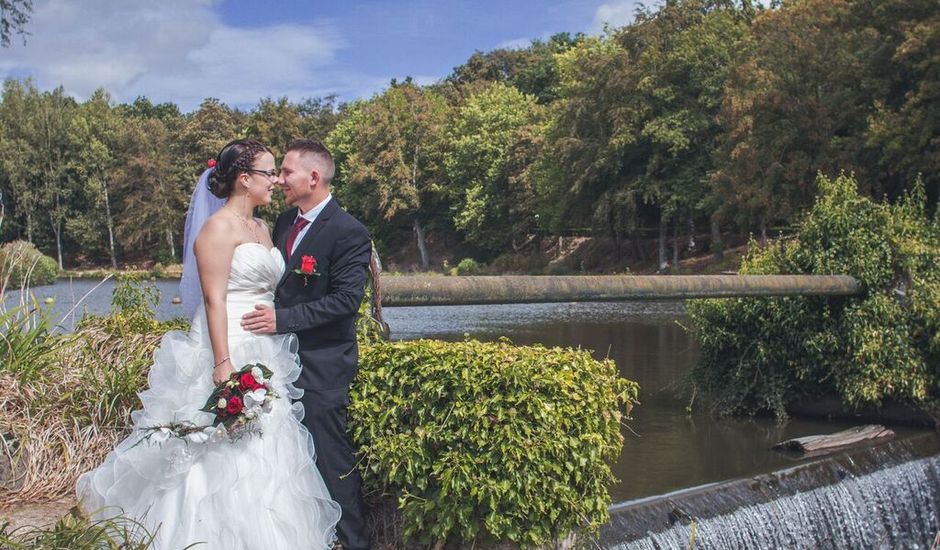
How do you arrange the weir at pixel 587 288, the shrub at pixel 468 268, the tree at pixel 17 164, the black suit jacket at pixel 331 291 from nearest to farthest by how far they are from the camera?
the black suit jacket at pixel 331 291 < the weir at pixel 587 288 < the shrub at pixel 468 268 < the tree at pixel 17 164

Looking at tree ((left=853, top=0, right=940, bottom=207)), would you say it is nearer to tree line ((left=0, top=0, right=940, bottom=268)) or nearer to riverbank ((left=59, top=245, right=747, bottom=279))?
tree line ((left=0, top=0, right=940, bottom=268))

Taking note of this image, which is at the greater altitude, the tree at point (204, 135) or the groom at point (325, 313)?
the tree at point (204, 135)

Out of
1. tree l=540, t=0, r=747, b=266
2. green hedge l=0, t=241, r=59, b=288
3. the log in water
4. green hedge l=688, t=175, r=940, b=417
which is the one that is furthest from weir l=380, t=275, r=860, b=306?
tree l=540, t=0, r=747, b=266

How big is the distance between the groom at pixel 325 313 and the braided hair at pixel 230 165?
0.17m

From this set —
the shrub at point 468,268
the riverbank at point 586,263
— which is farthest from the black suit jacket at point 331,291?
the shrub at point 468,268

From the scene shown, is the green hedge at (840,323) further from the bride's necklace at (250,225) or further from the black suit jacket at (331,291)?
the bride's necklace at (250,225)

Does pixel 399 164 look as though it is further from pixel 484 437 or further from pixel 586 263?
pixel 484 437

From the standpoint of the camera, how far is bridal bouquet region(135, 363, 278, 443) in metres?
4.03

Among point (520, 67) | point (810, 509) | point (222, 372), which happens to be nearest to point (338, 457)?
point (222, 372)

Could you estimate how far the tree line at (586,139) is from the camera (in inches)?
1280

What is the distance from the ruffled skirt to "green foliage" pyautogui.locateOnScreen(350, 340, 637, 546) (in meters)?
0.37

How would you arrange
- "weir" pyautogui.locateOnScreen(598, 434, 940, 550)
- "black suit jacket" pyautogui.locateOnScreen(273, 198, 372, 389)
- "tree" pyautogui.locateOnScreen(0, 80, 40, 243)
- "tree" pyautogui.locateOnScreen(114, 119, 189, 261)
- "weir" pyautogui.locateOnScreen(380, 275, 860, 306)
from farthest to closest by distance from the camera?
"tree" pyautogui.locateOnScreen(114, 119, 189, 261) → "tree" pyautogui.locateOnScreen(0, 80, 40, 243) → "weir" pyautogui.locateOnScreen(598, 434, 940, 550) → "weir" pyautogui.locateOnScreen(380, 275, 860, 306) → "black suit jacket" pyautogui.locateOnScreen(273, 198, 372, 389)

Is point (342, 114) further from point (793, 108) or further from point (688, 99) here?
point (793, 108)

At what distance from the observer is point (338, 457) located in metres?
4.45
